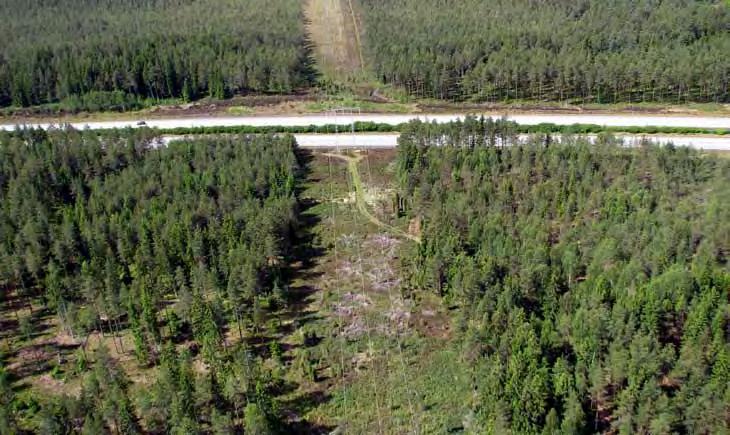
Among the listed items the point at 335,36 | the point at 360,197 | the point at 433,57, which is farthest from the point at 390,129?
the point at 335,36

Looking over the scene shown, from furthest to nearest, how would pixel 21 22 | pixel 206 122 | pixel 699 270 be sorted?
pixel 21 22 → pixel 206 122 → pixel 699 270

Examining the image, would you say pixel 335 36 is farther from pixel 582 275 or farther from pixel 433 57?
pixel 582 275

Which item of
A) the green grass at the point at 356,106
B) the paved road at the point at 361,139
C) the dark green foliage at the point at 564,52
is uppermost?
the dark green foliage at the point at 564,52

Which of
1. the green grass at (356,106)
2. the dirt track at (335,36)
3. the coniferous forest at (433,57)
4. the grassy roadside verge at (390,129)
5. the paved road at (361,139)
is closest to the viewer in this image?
the paved road at (361,139)

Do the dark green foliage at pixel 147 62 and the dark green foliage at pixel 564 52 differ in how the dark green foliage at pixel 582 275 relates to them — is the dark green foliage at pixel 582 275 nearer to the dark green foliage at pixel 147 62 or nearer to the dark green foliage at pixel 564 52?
the dark green foliage at pixel 564 52

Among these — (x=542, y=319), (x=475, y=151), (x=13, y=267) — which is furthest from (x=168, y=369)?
(x=475, y=151)

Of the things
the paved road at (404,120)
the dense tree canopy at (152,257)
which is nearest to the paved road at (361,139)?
the paved road at (404,120)

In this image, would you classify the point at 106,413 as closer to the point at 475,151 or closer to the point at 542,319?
the point at 542,319

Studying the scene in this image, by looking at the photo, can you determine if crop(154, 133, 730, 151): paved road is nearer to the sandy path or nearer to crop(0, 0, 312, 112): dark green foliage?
the sandy path

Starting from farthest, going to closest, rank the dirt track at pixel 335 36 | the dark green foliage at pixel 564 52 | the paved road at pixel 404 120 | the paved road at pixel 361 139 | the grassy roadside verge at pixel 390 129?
the dirt track at pixel 335 36 < the dark green foliage at pixel 564 52 < the paved road at pixel 404 120 < the grassy roadside verge at pixel 390 129 < the paved road at pixel 361 139
